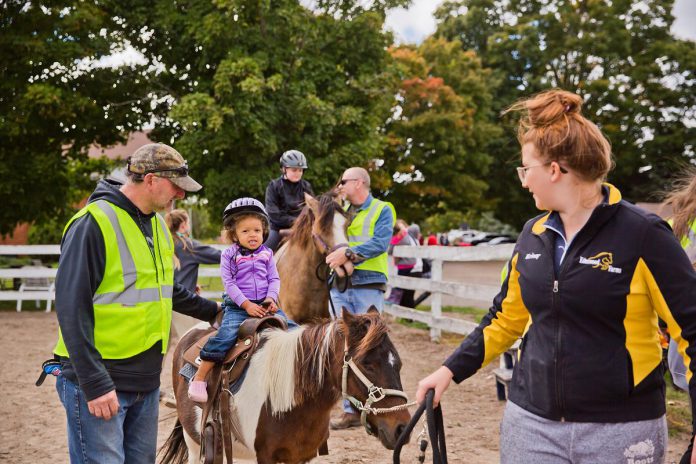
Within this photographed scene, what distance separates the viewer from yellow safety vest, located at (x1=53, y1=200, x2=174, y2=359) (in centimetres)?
296

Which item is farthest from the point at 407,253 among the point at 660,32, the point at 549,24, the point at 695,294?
the point at 660,32

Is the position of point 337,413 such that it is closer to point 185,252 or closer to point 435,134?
point 185,252

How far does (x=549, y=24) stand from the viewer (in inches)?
1344

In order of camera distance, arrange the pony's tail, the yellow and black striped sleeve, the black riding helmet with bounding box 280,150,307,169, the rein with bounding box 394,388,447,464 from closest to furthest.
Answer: the rein with bounding box 394,388,447,464
the yellow and black striped sleeve
the pony's tail
the black riding helmet with bounding box 280,150,307,169

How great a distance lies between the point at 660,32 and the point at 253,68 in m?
26.3

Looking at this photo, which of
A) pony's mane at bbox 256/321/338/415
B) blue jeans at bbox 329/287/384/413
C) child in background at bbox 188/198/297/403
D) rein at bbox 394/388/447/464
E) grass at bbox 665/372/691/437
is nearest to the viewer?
rein at bbox 394/388/447/464

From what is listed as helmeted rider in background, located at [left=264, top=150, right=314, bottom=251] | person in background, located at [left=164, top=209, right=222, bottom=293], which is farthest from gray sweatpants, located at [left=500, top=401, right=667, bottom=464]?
A: helmeted rider in background, located at [left=264, top=150, right=314, bottom=251]

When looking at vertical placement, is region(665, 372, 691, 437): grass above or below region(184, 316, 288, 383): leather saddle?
below

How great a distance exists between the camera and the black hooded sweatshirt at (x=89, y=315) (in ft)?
9.12

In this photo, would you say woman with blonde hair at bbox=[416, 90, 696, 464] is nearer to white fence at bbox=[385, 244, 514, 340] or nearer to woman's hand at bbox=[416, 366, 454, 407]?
woman's hand at bbox=[416, 366, 454, 407]

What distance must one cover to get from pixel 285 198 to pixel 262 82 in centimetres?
997

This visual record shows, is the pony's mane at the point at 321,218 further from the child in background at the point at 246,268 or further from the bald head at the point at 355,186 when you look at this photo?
the child in background at the point at 246,268

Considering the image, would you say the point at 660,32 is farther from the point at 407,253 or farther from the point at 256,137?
the point at 407,253

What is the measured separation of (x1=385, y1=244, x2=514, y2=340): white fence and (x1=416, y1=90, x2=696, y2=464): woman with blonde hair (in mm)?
6239
